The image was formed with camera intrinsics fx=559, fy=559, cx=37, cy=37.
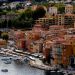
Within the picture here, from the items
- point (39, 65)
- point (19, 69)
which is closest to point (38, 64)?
point (39, 65)

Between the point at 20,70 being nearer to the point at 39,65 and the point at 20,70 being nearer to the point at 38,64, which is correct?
the point at 39,65

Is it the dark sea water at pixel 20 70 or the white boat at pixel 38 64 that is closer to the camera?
the dark sea water at pixel 20 70

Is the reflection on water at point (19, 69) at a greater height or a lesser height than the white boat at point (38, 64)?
lesser

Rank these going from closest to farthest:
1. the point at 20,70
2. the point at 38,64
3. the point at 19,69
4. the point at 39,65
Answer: the point at 20,70 → the point at 19,69 → the point at 39,65 → the point at 38,64

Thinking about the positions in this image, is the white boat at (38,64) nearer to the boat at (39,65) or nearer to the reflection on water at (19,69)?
the boat at (39,65)

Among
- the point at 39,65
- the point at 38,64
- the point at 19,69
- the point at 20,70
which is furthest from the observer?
the point at 38,64

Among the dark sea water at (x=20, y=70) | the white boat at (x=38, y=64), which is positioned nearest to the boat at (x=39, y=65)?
the white boat at (x=38, y=64)

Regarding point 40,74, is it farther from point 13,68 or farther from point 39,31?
point 39,31

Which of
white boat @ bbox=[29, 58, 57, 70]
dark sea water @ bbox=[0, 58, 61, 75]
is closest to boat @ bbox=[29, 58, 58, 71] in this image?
white boat @ bbox=[29, 58, 57, 70]

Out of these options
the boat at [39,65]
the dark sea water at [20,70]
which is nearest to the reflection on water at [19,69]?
the dark sea water at [20,70]

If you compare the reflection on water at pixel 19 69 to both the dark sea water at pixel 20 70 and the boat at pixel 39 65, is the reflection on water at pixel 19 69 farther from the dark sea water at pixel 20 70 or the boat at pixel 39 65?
the boat at pixel 39 65

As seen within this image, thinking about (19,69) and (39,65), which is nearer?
(19,69)
